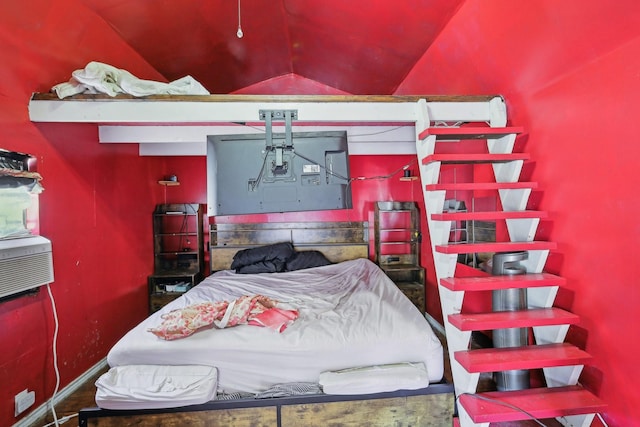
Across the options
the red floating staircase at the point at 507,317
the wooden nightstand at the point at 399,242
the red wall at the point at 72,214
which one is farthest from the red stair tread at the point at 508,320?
the red wall at the point at 72,214

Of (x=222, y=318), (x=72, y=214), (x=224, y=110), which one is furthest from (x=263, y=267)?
(x=224, y=110)

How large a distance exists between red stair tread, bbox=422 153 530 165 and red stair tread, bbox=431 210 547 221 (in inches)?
12.0

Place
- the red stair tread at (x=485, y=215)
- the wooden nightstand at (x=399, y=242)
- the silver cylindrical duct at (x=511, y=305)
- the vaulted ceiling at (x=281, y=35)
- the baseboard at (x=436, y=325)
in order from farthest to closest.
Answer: the wooden nightstand at (x=399, y=242) < the baseboard at (x=436, y=325) < the vaulted ceiling at (x=281, y=35) < the silver cylindrical duct at (x=511, y=305) < the red stair tread at (x=485, y=215)

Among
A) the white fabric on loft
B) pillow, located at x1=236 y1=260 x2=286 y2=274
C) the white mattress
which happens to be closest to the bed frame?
the white mattress

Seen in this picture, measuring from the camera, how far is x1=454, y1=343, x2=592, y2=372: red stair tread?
1.40 m

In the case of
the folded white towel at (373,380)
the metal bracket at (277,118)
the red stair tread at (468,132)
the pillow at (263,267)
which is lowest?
the folded white towel at (373,380)

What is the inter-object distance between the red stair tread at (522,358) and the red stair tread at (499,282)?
303 mm

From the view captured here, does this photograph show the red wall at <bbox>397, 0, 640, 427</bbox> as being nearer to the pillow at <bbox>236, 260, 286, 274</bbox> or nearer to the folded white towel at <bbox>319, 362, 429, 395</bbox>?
the folded white towel at <bbox>319, 362, 429, 395</bbox>

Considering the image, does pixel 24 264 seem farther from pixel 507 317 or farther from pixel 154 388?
pixel 507 317

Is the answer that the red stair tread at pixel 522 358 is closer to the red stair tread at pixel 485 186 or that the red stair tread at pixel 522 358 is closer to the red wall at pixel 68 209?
the red stair tread at pixel 485 186

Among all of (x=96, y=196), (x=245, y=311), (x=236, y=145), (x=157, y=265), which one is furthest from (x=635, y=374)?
(x=157, y=265)

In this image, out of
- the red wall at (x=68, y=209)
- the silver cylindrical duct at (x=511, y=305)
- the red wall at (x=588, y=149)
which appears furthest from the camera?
the red wall at (x=68, y=209)

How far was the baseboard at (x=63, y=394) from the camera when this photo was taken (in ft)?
6.26

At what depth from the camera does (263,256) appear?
12.3 ft
